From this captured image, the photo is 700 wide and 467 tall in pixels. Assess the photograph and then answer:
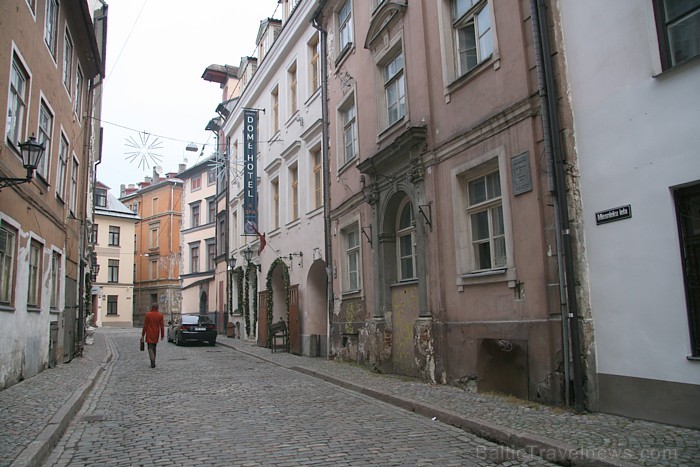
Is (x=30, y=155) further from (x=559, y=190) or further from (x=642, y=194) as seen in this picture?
(x=642, y=194)

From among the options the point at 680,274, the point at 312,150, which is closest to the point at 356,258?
the point at 312,150

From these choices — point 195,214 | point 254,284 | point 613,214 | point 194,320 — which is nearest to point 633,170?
point 613,214

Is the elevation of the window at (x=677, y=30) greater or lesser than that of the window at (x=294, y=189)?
lesser

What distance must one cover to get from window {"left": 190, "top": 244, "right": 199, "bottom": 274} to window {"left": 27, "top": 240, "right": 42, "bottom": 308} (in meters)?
30.4

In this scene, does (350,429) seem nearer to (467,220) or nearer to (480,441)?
(480,441)

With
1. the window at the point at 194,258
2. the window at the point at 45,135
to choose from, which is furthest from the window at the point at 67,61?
the window at the point at 194,258

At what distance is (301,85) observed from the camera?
19.7m

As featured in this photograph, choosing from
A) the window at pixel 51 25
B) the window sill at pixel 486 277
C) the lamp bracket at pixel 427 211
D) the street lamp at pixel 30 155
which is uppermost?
the window at pixel 51 25

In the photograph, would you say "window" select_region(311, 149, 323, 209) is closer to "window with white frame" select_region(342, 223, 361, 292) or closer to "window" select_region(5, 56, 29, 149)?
"window with white frame" select_region(342, 223, 361, 292)

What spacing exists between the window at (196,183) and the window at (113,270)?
1438 centimetres

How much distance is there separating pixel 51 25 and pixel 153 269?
45.8 m

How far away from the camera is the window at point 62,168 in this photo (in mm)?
14434

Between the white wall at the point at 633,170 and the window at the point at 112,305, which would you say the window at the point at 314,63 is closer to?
the white wall at the point at 633,170

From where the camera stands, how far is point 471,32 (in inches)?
402
